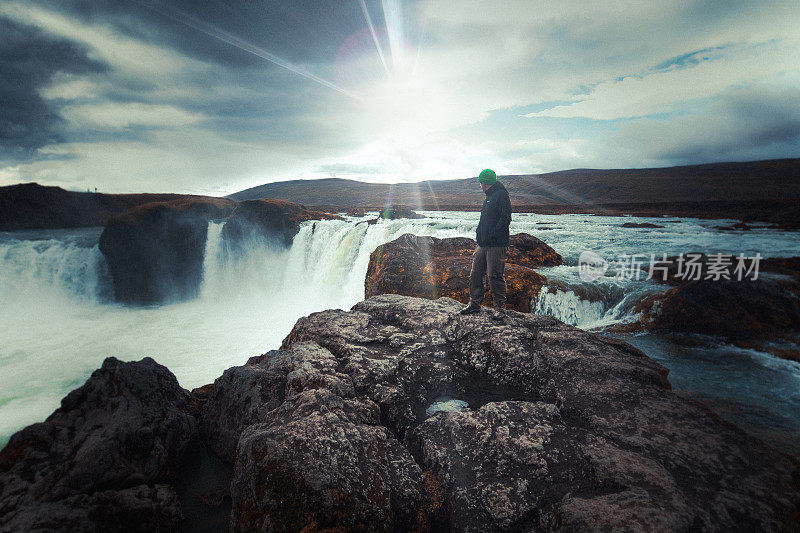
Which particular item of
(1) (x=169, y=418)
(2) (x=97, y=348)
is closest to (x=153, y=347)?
(2) (x=97, y=348)

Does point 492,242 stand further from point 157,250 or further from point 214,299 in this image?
point 157,250

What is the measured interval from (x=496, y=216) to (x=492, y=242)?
0.47m

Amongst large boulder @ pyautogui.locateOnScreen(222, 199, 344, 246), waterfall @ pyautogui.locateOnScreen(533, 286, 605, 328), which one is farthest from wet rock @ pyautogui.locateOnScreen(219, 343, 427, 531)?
large boulder @ pyautogui.locateOnScreen(222, 199, 344, 246)

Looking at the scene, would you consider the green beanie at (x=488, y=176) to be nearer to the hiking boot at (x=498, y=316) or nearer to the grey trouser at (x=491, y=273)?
the grey trouser at (x=491, y=273)

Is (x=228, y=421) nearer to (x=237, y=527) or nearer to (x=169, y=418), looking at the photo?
(x=169, y=418)

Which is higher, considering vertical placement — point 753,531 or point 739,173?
point 739,173

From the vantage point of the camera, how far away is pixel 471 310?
6102 millimetres

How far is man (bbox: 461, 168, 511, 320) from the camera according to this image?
5.74 meters

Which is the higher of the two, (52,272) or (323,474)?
(323,474)

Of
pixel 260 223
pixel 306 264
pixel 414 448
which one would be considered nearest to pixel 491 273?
pixel 414 448

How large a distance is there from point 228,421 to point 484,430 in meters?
3.27

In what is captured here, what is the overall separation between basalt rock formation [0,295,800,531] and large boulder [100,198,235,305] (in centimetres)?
2791

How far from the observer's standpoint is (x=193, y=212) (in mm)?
28484

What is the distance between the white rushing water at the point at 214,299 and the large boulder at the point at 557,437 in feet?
14.7
